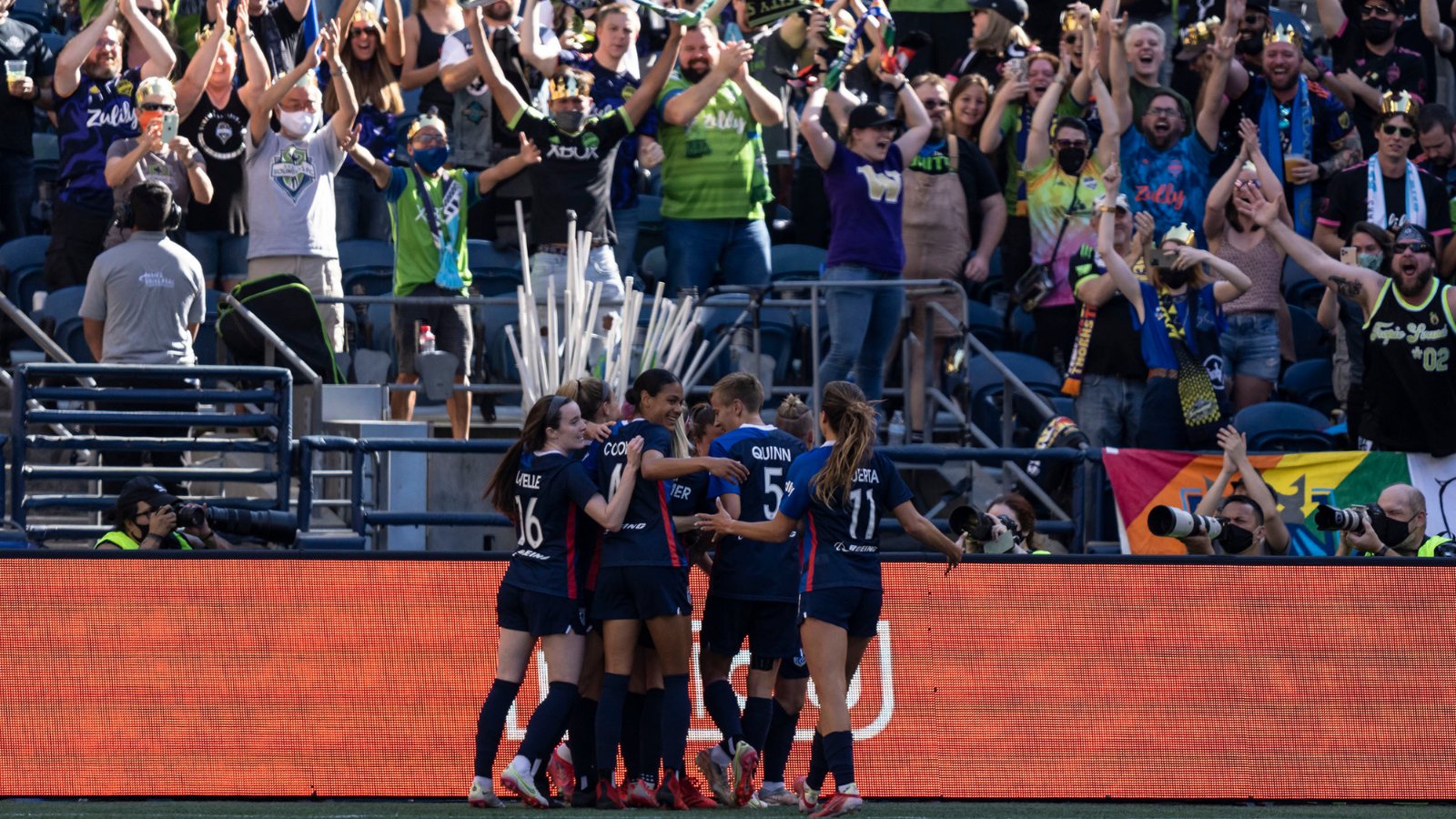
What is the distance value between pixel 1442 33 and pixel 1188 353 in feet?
15.2

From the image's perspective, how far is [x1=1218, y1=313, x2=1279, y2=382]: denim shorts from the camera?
12.7 m

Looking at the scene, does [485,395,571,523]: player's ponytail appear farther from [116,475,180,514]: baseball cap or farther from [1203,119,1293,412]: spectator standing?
[1203,119,1293,412]: spectator standing

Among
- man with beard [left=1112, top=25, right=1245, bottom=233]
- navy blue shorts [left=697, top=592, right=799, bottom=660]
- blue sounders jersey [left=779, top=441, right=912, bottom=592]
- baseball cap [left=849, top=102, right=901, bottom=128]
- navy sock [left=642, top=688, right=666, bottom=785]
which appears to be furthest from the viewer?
man with beard [left=1112, top=25, right=1245, bottom=233]

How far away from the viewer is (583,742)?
27.8ft

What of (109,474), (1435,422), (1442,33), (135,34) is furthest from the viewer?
(1442,33)

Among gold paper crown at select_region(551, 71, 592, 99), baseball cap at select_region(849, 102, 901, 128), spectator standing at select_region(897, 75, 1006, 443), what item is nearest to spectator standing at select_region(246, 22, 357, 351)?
gold paper crown at select_region(551, 71, 592, 99)

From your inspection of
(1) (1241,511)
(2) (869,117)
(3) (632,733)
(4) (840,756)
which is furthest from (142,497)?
(1) (1241,511)

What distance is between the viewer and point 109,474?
10.6 m

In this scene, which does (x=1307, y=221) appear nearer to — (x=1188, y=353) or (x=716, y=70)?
(x=1188, y=353)

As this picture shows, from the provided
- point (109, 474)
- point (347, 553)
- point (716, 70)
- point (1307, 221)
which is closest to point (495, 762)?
point (347, 553)

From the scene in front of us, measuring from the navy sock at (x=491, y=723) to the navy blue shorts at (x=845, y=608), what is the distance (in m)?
1.17

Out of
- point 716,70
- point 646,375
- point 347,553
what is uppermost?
point 716,70

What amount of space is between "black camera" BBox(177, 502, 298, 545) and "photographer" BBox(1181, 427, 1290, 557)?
441 cm

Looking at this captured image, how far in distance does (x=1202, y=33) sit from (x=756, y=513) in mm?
7148
